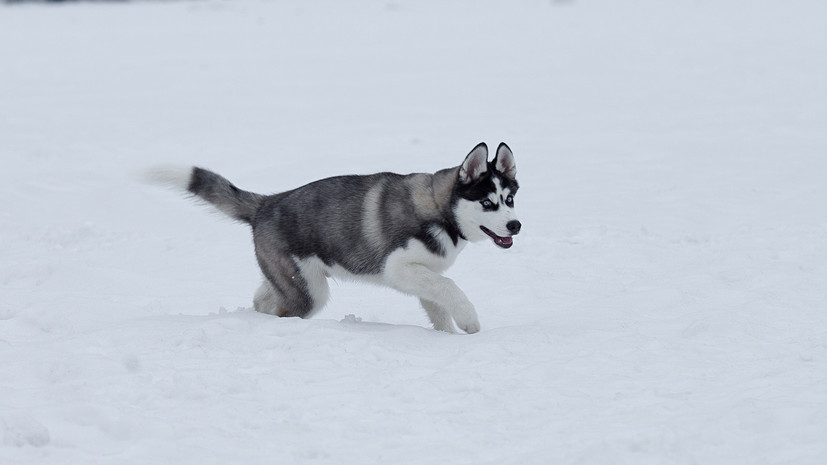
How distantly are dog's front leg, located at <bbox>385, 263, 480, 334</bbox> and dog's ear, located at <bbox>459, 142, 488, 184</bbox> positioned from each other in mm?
679

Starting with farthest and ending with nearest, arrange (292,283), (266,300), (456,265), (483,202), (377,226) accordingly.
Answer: (456,265), (266,300), (292,283), (377,226), (483,202)

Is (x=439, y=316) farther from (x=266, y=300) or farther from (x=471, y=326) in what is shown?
(x=266, y=300)

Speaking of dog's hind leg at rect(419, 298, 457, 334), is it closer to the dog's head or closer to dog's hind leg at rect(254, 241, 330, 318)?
the dog's head

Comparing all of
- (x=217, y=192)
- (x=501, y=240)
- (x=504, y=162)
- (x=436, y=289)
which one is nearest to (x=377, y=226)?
(x=436, y=289)

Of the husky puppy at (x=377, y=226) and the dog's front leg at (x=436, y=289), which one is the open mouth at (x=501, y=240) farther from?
the dog's front leg at (x=436, y=289)

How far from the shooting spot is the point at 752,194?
11.1 metres

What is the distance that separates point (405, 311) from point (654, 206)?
430 centimetres

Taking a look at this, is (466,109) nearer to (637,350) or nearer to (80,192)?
(80,192)

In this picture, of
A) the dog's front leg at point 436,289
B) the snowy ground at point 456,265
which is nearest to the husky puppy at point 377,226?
the dog's front leg at point 436,289

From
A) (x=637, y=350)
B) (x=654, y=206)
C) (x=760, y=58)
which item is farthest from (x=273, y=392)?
(x=760, y=58)

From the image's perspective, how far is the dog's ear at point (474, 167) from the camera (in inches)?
244

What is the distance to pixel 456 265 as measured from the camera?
8.98m

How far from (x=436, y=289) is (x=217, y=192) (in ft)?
6.17

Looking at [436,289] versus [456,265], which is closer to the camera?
[436,289]
